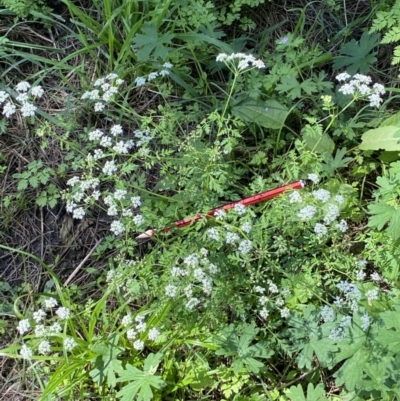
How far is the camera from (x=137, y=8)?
9.45 ft

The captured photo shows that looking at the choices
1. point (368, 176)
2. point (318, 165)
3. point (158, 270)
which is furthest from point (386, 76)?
point (158, 270)

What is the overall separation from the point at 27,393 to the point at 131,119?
1394 mm

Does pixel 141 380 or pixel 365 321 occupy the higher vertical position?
pixel 365 321

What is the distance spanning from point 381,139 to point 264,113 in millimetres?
557

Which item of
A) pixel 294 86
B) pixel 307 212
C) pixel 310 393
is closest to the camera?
pixel 307 212

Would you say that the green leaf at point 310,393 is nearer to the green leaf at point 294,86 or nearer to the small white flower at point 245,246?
the small white flower at point 245,246

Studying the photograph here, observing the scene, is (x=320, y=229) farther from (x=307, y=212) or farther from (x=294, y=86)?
(x=294, y=86)

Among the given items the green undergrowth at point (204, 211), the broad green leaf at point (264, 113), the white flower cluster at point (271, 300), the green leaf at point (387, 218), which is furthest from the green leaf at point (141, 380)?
the broad green leaf at point (264, 113)

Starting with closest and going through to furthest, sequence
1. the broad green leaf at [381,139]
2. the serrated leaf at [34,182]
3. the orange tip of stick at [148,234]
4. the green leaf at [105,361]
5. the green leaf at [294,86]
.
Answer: the green leaf at [105,361] → the orange tip of stick at [148,234] → the broad green leaf at [381,139] → the green leaf at [294,86] → the serrated leaf at [34,182]

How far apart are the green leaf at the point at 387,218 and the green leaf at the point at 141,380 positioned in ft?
3.35

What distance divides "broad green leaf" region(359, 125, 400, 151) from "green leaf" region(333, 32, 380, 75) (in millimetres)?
345

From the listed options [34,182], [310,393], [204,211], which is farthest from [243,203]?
[34,182]

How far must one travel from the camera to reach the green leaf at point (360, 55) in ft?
9.15

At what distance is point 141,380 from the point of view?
2.26 metres
